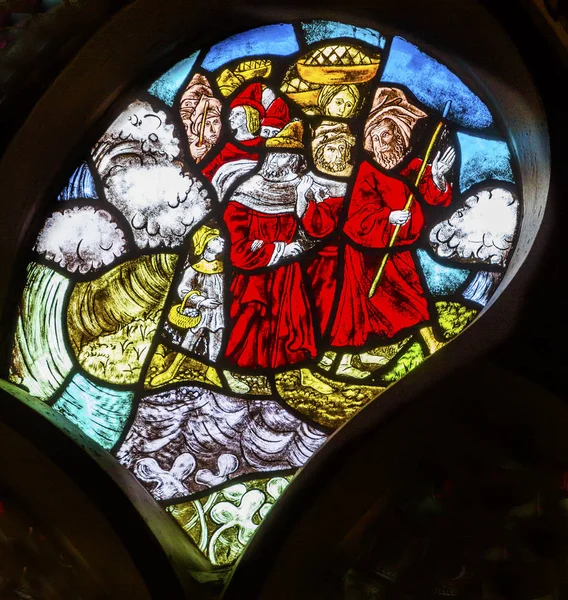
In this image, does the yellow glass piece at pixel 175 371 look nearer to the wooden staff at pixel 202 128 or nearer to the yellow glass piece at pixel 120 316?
the yellow glass piece at pixel 120 316

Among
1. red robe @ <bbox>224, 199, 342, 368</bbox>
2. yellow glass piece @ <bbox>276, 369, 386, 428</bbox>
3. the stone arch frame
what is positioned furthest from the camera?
red robe @ <bbox>224, 199, 342, 368</bbox>

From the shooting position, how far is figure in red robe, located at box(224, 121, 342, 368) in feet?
12.2

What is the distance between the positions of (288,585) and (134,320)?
51.8 inches

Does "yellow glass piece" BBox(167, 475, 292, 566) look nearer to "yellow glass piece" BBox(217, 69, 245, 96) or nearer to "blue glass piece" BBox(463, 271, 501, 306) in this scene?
"blue glass piece" BBox(463, 271, 501, 306)

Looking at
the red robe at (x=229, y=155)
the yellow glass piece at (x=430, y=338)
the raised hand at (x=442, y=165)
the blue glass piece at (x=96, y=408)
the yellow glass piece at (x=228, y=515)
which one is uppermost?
the red robe at (x=229, y=155)

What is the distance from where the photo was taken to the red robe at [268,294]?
146 inches

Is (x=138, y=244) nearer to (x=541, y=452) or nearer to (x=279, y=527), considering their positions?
(x=279, y=527)

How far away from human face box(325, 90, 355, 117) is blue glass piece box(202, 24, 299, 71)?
0.88 ft

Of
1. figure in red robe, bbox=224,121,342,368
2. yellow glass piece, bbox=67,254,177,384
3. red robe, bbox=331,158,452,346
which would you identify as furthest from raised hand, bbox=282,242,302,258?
yellow glass piece, bbox=67,254,177,384

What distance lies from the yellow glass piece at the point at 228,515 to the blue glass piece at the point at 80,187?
128 centimetres

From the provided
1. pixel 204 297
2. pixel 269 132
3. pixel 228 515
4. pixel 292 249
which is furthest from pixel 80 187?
pixel 228 515

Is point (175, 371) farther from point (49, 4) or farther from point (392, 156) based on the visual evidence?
point (49, 4)

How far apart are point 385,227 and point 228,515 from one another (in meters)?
1.22

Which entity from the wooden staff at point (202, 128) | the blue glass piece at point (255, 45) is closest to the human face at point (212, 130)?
the wooden staff at point (202, 128)
